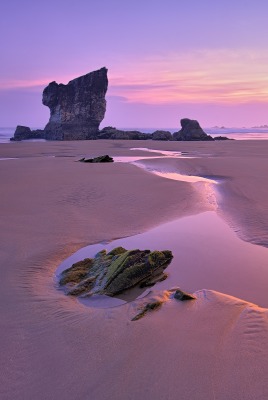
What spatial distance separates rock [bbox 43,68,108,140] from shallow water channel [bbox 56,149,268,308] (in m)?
62.4

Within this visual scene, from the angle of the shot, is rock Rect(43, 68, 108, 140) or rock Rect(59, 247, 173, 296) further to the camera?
rock Rect(43, 68, 108, 140)

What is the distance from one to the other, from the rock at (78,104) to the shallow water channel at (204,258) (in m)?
62.4

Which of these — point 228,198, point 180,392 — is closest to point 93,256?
point 180,392

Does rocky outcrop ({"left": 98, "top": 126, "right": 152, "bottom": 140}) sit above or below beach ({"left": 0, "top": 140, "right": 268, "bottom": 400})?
above

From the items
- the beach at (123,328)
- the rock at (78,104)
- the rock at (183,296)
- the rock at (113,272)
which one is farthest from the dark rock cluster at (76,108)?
the rock at (183,296)

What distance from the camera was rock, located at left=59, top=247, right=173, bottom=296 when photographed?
191 inches

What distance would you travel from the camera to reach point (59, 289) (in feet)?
16.3

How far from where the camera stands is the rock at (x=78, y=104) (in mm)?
69000

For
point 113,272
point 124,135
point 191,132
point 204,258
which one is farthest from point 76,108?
point 113,272

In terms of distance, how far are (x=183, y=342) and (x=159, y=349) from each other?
26 centimetres

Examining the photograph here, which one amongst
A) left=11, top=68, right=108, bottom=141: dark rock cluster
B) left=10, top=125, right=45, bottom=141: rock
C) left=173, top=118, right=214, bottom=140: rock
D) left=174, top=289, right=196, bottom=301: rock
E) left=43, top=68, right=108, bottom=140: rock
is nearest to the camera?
left=174, top=289, right=196, bottom=301: rock

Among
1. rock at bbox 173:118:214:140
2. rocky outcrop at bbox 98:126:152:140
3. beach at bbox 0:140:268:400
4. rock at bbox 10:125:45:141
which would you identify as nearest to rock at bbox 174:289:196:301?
beach at bbox 0:140:268:400

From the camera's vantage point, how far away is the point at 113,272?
4.99m

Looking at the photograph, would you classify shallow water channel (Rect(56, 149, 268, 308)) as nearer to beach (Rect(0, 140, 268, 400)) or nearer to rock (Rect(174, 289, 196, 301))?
beach (Rect(0, 140, 268, 400))
